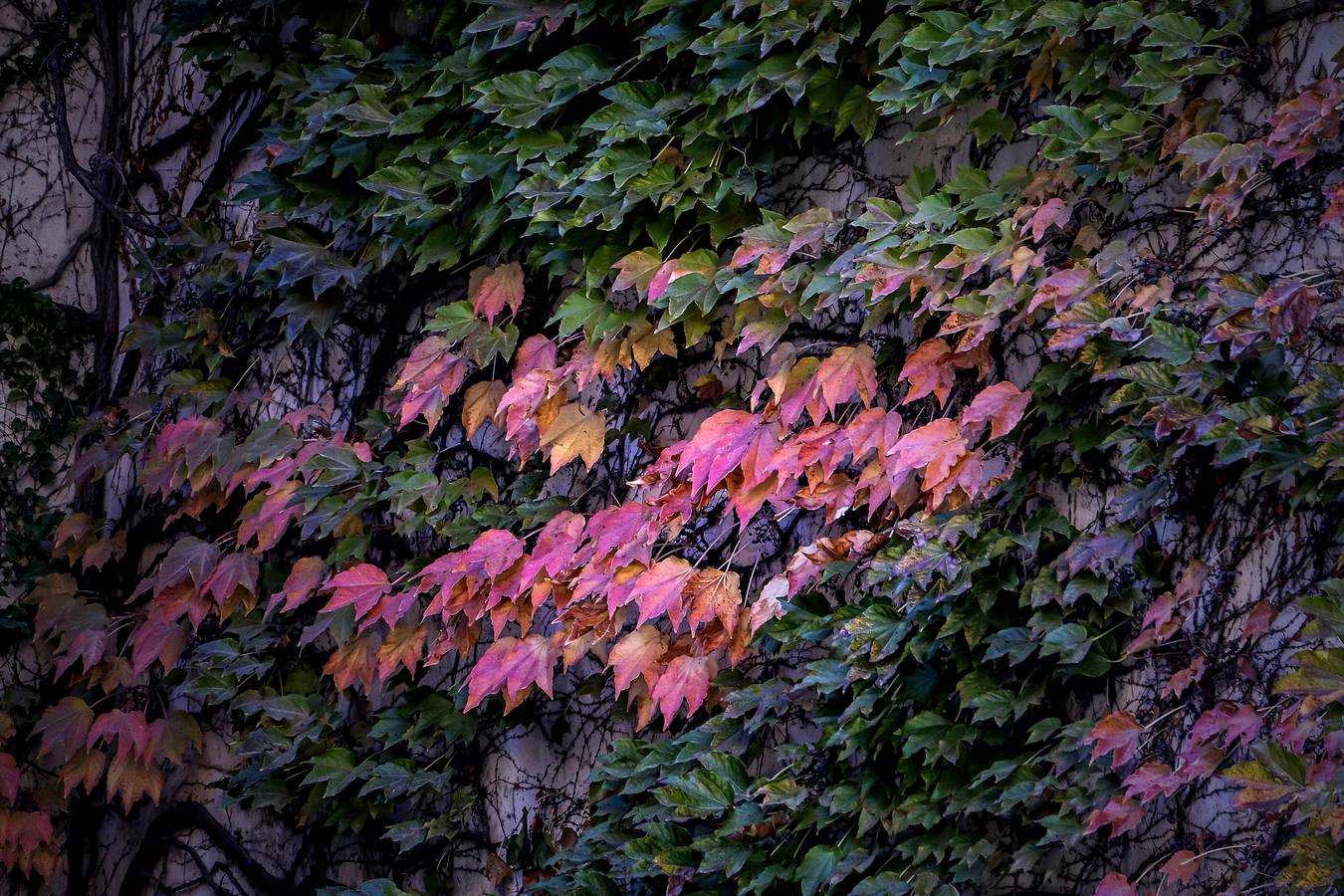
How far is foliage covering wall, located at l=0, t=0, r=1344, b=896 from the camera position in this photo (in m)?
1.95

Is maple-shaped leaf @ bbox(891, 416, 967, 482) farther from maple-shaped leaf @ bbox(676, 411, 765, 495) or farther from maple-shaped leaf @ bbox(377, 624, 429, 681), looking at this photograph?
maple-shaped leaf @ bbox(377, 624, 429, 681)

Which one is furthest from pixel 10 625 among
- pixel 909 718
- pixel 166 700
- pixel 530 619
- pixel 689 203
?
pixel 909 718

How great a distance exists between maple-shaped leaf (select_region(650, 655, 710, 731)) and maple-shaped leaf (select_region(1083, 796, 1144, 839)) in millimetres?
711

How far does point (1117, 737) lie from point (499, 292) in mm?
1541

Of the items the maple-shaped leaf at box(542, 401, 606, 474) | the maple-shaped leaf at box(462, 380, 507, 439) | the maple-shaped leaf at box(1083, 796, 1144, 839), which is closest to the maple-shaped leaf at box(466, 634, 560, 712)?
the maple-shaped leaf at box(542, 401, 606, 474)

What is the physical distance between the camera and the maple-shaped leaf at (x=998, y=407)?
206cm

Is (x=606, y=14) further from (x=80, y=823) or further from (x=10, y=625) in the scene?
(x=80, y=823)

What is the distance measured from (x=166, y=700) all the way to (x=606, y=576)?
1.52 metres

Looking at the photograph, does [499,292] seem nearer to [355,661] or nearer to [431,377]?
[431,377]

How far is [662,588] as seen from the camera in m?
2.29

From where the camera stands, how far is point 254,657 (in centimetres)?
294

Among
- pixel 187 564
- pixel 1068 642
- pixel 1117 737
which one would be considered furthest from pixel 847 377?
pixel 187 564

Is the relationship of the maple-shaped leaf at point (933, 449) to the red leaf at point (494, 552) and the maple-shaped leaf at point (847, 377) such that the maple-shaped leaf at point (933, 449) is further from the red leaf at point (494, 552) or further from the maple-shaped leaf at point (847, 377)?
the red leaf at point (494, 552)

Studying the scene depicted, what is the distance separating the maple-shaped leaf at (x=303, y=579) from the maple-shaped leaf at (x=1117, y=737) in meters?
1.72
